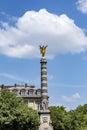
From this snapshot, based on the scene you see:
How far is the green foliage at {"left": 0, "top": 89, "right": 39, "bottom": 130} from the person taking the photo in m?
93.6

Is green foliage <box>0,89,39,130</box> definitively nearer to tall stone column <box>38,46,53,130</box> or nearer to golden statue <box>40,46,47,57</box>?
tall stone column <box>38,46,53,130</box>

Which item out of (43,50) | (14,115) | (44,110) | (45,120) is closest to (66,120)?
(45,120)

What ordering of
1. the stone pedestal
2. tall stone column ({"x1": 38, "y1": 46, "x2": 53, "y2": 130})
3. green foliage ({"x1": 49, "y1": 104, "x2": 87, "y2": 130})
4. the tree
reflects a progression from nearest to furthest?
tall stone column ({"x1": 38, "y1": 46, "x2": 53, "y2": 130}), the stone pedestal, the tree, green foliage ({"x1": 49, "y1": 104, "x2": 87, "y2": 130})

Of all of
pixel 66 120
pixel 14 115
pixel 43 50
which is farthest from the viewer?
pixel 66 120

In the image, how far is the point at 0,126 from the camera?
93.8 meters

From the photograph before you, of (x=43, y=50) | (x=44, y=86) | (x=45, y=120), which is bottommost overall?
(x=45, y=120)

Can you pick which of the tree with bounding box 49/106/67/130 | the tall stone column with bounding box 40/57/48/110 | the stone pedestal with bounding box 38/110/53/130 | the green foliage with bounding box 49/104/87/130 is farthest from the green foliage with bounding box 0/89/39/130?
the green foliage with bounding box 49/104/87/130

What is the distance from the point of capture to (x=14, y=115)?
94375mm

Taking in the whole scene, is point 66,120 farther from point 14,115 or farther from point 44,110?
point 14,115

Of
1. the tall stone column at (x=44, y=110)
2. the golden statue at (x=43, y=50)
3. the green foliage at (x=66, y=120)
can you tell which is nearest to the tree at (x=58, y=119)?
the green foliage at (x=66, y=120)

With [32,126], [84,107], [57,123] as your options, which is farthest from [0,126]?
[84,107]

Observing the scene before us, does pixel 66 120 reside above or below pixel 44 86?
below

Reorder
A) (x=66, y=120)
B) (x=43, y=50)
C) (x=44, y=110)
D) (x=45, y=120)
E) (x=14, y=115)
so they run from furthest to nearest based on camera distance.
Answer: (x=66, y=120) → (x=43, y=50) → (x=44, y=110) → (x=45, y=120) → (x=14, y=115)

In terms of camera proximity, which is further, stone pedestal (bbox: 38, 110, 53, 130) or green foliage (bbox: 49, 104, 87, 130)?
green foliage (bbox: 49, 104, 87, 130)
